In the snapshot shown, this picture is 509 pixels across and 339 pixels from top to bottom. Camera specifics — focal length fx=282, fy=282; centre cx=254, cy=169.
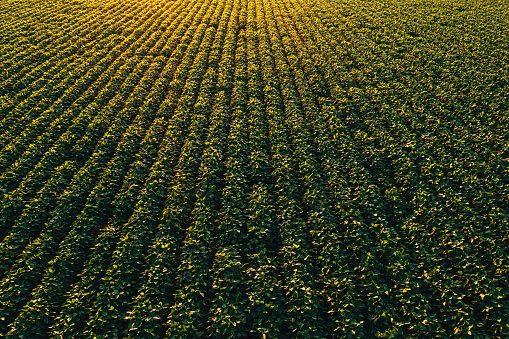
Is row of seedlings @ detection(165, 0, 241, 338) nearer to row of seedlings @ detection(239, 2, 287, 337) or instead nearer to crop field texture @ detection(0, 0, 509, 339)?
crop field texture @ detection(0, 0, 509, 339)

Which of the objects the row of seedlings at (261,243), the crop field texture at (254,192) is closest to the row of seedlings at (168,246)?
the crop field texture at (254,192)

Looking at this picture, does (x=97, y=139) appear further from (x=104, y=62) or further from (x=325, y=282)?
(x=325, y=282)

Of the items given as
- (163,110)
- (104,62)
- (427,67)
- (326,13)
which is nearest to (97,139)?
(163,110)

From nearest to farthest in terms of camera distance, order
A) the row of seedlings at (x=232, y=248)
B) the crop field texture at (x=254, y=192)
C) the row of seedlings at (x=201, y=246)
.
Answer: the row of seedlings at (x=232, y=248) → the row of seedlings at (x=201, y=246) → the crop field texture at (x=254, y=192)

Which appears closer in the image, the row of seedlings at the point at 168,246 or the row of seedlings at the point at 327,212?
the row of seedlings at the point at 168,246

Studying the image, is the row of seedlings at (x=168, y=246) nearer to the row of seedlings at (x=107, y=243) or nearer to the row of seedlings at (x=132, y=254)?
the row of seedlings at (x=132, y=254)

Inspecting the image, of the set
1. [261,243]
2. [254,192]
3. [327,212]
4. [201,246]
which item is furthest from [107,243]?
[327,212]

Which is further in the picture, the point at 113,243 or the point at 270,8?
the point at 270,8

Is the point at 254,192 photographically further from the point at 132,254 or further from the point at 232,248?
the point at 132,254
